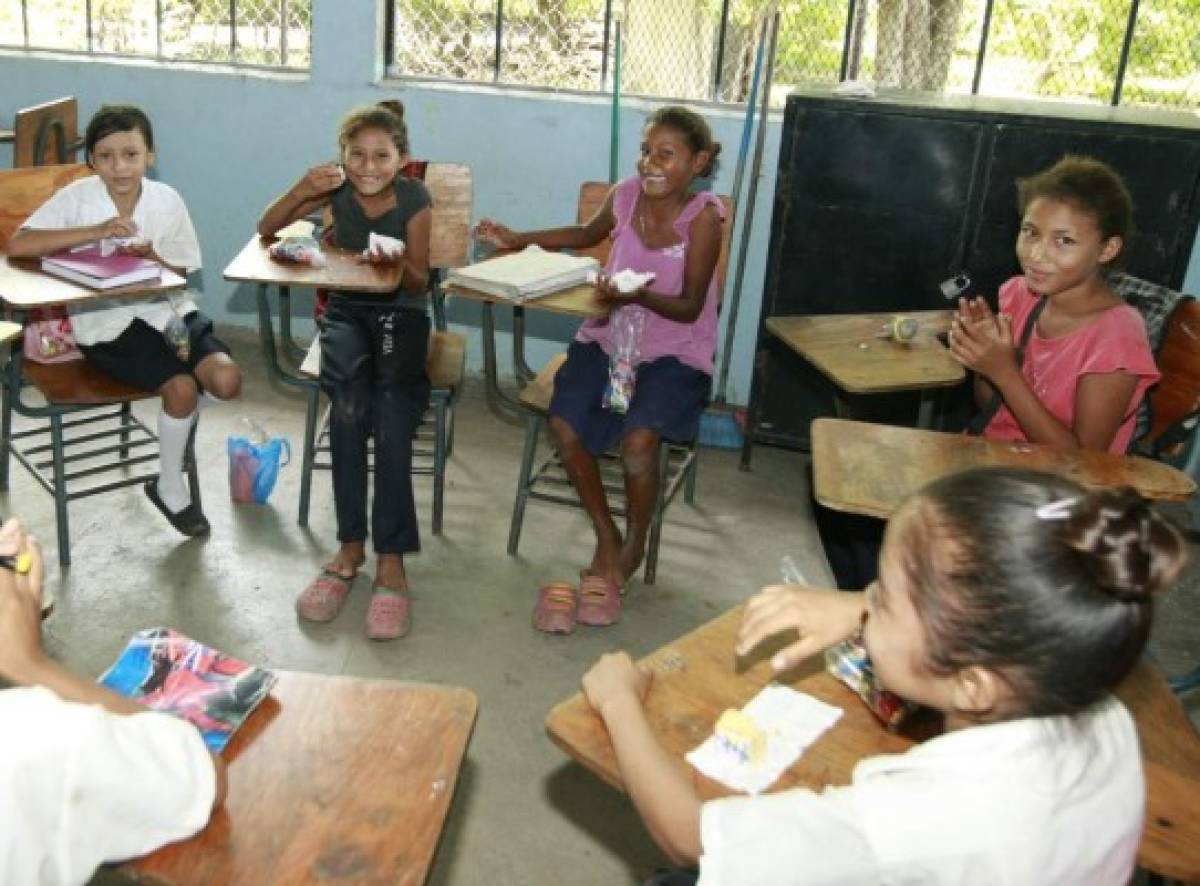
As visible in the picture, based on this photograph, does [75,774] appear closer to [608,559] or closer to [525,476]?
[608,559]

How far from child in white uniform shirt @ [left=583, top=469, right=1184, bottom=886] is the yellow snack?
9.5 inches

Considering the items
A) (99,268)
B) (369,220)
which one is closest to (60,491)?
(99,268)

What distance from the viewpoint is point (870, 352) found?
2.79 meters

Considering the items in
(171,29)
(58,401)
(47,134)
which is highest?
(171,29)

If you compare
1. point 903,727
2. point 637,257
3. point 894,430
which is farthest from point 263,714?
point 637,257

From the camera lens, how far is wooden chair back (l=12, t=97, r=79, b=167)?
394 cm

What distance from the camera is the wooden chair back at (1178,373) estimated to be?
8.70 feet

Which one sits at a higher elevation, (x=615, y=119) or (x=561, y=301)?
(x=615, y=119)

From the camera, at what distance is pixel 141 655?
59.8 inches

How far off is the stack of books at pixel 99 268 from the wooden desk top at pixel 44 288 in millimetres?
14

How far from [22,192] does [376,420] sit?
4.16 feet

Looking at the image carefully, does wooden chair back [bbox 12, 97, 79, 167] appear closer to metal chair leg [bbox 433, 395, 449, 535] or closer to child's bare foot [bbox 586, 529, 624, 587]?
metal chair leg [bbox 433, 395, 449, 535]

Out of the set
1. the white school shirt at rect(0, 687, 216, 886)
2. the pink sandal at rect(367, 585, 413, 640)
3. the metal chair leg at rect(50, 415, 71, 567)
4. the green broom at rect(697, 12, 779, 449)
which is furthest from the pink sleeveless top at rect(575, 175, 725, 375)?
the white school shirt at rect(0, 687, 216, 886)

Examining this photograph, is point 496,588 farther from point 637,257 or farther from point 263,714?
point 263,714
